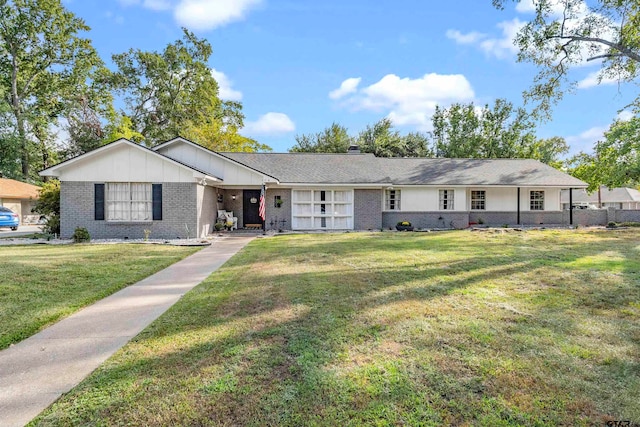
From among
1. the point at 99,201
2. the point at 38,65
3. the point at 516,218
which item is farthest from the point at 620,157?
the point at 38,65

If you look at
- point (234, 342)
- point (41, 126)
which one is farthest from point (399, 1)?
point (41, 126)

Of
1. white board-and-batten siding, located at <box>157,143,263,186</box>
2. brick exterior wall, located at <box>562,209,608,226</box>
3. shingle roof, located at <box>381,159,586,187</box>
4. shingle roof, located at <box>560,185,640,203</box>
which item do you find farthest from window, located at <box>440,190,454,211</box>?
shingle roof, located at <box>560,185,640,203</box>

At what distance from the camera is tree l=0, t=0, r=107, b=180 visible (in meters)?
31.0

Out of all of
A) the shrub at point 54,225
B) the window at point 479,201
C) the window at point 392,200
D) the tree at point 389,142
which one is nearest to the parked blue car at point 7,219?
the shrub at point 54,225

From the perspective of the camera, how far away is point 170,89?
3825cm

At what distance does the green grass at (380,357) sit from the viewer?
264 cm

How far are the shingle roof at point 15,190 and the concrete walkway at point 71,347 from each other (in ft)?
92.4

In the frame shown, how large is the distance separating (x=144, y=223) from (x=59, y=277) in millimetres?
8029

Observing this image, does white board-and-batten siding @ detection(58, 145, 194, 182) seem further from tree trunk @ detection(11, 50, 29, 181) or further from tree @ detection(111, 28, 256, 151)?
A: tree trunk @ detection(11, 50, 29, 181)

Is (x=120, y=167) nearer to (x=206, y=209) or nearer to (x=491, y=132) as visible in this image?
(x=206, y=209)

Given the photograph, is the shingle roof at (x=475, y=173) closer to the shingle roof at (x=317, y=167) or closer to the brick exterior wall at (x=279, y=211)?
the shingle roof at (x=317, y=167)

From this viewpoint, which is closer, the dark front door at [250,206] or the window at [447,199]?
the dark front door at [250,206]

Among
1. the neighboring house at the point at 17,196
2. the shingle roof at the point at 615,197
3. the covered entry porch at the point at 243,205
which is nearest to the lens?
the covered entry porch at the point at 243,205

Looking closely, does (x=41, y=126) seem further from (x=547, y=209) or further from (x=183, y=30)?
(x=547, y=209)
